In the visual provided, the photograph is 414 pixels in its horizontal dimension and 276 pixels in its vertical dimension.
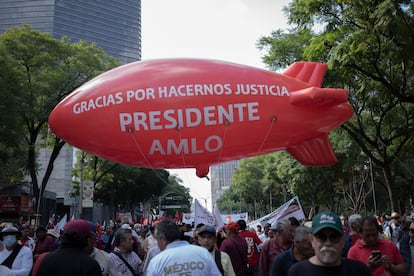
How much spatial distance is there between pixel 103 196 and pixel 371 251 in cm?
4776

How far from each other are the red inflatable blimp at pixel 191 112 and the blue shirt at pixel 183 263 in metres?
4.32

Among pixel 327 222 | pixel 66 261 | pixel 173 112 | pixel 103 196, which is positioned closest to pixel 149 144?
pixel 173 112

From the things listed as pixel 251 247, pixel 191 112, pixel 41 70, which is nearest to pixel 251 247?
pixel 251 247

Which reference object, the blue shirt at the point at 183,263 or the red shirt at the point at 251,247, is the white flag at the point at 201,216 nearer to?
the red shirt at the point at 251,247

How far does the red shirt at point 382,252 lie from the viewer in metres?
4.40

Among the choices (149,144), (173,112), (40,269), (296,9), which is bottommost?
(40,269)

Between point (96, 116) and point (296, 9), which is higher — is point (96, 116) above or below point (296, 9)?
below

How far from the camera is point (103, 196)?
164 ft

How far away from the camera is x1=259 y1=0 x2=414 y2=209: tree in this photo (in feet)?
39.0

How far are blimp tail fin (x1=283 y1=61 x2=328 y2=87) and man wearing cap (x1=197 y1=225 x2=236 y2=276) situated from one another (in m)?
4.72

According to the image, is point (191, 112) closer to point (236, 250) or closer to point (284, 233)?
point (236, 250)

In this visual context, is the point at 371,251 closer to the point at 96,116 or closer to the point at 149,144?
the point at 149,144

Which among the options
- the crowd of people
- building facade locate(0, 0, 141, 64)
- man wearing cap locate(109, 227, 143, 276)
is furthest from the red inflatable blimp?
building facade locate(0, 0, 141, 64)

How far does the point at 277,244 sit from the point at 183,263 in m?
2.59
